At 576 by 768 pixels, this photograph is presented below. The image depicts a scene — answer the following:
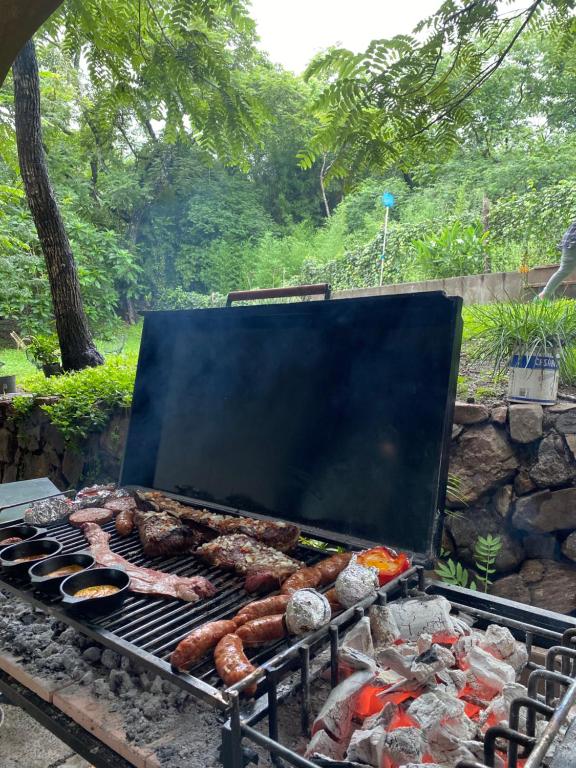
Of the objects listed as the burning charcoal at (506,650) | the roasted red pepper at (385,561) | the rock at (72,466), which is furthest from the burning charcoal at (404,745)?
the rock at (72,466)

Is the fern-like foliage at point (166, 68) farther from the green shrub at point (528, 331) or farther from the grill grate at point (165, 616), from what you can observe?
the grill grate at point (165, 616)

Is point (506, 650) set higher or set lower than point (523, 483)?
lower

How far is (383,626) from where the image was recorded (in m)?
1.51

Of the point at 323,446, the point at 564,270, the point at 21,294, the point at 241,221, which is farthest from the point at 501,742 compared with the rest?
the point at 241,221

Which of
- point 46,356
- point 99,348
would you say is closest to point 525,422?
point 46,356

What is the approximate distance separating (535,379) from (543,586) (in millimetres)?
1274

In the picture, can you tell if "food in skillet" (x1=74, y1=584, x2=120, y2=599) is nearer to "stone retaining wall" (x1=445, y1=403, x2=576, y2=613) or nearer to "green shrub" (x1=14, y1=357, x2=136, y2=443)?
"stone retaining wall" (x1=445, y1=403, x2=576, y2=613)

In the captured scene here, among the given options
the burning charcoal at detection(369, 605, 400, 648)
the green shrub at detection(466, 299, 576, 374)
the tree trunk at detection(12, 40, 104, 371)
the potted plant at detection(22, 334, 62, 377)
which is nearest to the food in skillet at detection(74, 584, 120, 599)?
the burning charcoal at detection(369, 605, 400, 648)

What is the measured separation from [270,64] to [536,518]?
23.1m

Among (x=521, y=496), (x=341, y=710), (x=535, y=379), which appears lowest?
(x=341, y=710)

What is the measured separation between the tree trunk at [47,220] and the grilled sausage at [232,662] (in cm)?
547

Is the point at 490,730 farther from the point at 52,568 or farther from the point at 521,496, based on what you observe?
the point at 521,496

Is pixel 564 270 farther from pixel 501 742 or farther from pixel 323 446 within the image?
pixel 501 742

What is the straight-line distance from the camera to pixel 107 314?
1591cm
